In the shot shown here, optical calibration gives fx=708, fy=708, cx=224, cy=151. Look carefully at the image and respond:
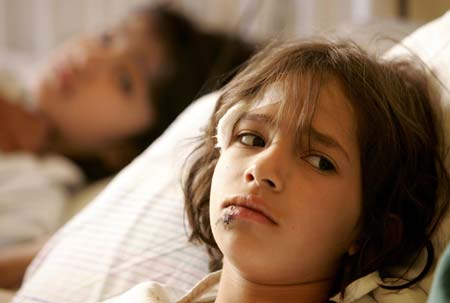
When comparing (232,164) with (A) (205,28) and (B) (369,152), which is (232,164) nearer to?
(B) (369,152)

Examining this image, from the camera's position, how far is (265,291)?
0.92 meters

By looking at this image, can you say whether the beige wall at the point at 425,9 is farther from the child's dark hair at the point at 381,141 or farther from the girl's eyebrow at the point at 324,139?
the girl's eyebrow at the point at 324,139

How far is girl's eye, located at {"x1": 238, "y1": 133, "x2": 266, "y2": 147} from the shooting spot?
92cm

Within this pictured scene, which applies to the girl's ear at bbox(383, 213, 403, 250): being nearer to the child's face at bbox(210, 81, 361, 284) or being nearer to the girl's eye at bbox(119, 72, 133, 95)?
the child's face at bbox(210, 81, 361, 284)

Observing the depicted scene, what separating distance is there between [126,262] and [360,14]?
90 centimetres

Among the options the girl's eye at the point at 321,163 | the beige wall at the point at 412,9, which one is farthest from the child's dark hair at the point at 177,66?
the girl's eye at the point at 321,163

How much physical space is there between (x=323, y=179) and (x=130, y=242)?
42cm

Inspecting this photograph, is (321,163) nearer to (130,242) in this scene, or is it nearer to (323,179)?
(323,179)

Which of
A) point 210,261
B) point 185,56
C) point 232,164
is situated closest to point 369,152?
point 232,164

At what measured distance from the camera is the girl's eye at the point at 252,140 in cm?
92

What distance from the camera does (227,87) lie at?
3.47 ft

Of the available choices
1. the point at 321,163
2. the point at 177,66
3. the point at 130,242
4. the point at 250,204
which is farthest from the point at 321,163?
the point at 177,66

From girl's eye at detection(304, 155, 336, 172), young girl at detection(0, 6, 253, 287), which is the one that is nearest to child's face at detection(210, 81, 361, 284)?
girl's eye at detection(304, 155, 336, 172)

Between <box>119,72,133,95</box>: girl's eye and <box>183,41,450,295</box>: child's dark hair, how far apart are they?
1.20 m
